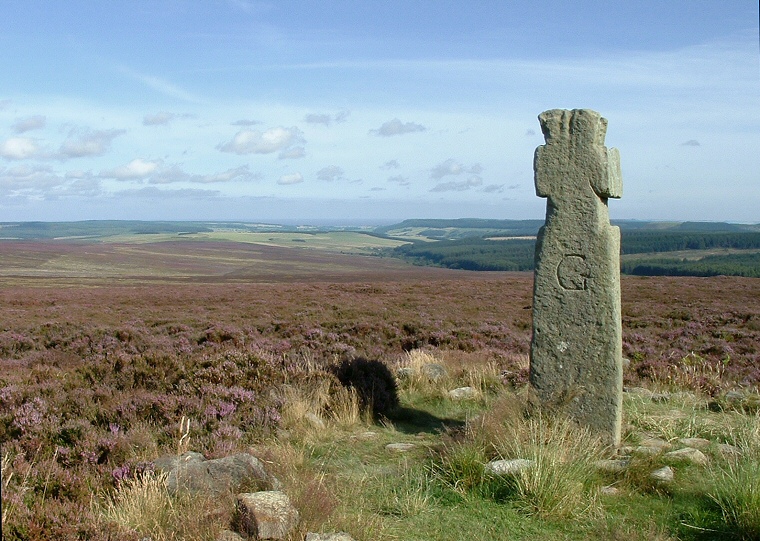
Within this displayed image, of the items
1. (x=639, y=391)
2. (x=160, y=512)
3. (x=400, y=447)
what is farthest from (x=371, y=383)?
(x=160, y=512)

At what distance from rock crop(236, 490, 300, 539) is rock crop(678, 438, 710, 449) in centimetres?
433

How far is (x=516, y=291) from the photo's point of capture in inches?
1190

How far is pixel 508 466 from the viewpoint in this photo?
530 cm

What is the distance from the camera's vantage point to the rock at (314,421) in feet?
23.8

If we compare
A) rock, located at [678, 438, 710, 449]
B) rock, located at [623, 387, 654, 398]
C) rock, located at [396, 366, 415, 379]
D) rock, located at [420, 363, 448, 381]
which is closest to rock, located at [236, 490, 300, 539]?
rock, located at [678, 438, 710, 449]

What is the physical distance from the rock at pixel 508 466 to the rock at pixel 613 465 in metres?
0.80

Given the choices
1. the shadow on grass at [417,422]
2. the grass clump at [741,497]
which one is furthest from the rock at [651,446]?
the shadow on grass at [417,422]

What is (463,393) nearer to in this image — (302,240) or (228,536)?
(228,536)

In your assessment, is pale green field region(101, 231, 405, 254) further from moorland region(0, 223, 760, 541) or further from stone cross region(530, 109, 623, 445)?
stone cross region(530, 109, 623, 445)

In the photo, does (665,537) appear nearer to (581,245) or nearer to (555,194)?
(581,245)

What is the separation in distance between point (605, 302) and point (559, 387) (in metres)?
1.04

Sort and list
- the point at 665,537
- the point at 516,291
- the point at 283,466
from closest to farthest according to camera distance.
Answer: the point at 665,537, the point at 283,466, the point at 516,291

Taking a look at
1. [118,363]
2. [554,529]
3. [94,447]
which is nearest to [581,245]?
[554,529]

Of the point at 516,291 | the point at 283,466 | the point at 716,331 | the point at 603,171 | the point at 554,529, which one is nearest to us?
the point at 554,529
